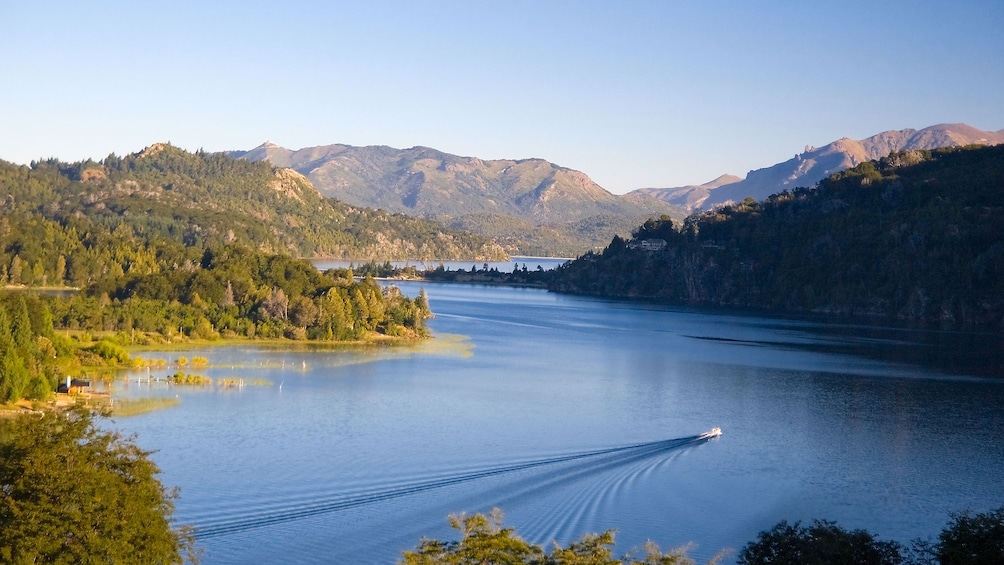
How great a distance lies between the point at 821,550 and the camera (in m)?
25.5

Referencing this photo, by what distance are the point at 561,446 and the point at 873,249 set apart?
127422 mm

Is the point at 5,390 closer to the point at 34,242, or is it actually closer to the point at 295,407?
the point at 295,407

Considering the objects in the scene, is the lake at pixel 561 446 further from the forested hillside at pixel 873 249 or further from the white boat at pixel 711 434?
the forested hillside at pixel 873 249

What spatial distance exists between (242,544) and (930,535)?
69.6ft

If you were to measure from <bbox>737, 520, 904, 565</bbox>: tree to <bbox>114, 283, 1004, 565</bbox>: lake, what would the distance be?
17.5ft

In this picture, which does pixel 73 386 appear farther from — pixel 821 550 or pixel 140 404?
pixel 821 550

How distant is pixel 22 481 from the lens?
24.3m

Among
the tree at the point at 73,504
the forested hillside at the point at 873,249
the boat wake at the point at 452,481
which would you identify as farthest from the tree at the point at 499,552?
the forested hillside at the point at 873,249

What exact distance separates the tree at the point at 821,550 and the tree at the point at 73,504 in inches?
563

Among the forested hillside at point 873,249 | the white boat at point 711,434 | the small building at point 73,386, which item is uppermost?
the forested hillside at point 873,249

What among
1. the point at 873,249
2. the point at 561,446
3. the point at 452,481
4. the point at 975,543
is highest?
the point at 873,249

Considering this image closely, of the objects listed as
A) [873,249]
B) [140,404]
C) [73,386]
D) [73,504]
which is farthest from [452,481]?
[873,249]

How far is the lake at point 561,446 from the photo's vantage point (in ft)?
112

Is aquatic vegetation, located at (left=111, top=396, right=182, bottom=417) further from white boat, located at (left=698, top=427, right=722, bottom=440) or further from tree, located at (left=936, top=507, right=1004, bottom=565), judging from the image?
tree, located at (left=936, top=507, right=1004, bottom=565)
